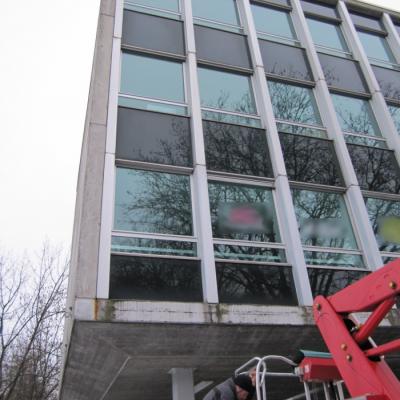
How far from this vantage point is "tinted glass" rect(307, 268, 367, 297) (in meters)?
7.53

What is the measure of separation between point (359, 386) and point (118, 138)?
19.6 feet

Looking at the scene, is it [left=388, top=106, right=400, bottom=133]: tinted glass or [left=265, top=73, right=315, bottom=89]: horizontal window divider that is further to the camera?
[left=388, top=106, right=400, bottom=133]: tinted glass

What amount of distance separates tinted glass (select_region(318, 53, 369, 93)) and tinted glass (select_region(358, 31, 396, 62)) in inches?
61.7

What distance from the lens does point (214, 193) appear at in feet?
26.8

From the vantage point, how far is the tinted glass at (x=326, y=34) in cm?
1254

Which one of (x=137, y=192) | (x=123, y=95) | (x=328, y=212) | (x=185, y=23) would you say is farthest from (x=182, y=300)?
(x=185, y=23)

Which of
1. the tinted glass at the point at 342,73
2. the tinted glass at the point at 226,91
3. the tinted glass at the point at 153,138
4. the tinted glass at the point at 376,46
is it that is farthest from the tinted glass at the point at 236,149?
the tinted glass at the point at 376,46

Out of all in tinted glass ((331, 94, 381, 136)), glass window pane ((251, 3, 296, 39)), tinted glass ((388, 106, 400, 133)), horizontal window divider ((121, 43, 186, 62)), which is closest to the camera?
horizontal window divider ((121, 43, 186, 62))

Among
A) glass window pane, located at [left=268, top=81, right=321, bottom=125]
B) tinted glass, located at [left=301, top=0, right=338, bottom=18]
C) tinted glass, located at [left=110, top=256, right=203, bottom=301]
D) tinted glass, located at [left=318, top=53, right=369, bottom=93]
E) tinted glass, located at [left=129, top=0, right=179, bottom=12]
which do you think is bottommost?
tinted glass, located at [left=110, top=256, right=203, bottom=301]

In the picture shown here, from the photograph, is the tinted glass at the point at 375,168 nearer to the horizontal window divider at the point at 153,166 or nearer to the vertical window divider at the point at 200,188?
the vertical window divider at the point at 200,188

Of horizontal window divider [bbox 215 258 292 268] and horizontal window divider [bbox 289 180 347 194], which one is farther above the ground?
horizontal window divider [bbox 289 180 347 194]

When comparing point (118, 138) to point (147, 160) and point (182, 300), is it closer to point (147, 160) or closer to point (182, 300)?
point (147, 160)

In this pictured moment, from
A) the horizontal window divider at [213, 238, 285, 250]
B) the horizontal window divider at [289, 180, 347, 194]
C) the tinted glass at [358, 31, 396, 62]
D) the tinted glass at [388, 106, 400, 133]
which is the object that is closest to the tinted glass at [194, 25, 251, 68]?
the horizontal window divider at [289, 180, 347, 194]

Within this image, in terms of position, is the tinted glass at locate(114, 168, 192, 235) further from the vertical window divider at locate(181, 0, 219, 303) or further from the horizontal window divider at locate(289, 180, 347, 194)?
the horizontal window divider at locate(289, 180, 347, 194)
